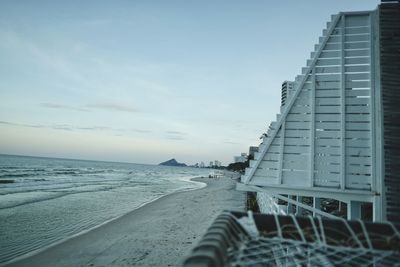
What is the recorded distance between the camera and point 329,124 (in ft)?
19.2

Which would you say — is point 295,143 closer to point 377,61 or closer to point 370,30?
point 377,61

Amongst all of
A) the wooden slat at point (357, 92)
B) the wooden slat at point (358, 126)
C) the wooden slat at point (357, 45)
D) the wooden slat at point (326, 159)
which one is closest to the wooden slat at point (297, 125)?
the wooden slat at point (326, 159)

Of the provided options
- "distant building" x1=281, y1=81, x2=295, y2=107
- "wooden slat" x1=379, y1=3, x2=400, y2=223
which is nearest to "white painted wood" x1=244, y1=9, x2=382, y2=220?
"distant building" x1=281, y1=81, x2=295, y2=107

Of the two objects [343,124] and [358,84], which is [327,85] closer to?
[358,84]

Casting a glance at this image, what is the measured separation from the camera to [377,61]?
19.1 ft

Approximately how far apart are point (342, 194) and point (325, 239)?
3.55 metres

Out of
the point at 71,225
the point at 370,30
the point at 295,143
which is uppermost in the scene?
the point at 370,30

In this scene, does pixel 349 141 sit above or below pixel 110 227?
above

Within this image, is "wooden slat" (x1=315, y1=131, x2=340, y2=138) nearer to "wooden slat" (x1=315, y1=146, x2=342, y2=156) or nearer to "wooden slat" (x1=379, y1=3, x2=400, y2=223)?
"wooden slat" (x1=315, y1=146, x2=342, y2=156)

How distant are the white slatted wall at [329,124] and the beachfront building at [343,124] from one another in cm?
2

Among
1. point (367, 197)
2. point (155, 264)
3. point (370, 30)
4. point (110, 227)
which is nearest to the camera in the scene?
point (367, 197)

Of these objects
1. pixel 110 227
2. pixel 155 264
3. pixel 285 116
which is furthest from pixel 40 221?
pixel 285 116

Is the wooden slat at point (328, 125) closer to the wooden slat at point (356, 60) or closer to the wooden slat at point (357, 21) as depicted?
the wooden slat at point (356, 60)

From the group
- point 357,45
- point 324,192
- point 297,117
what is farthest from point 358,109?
point 324,192
